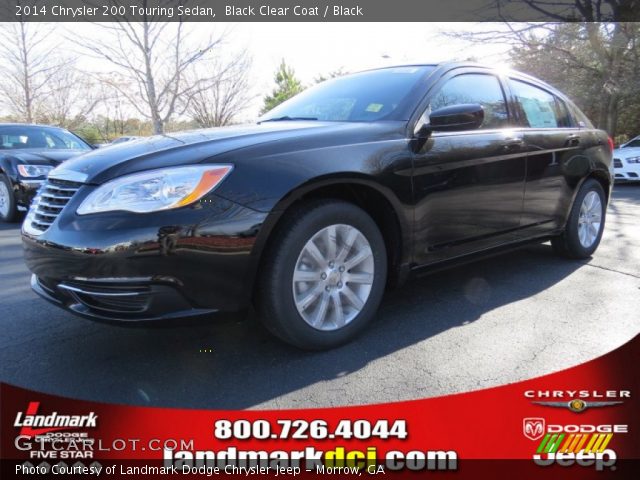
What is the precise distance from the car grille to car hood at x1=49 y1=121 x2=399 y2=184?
5 cm

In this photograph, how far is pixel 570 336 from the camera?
2.67 m

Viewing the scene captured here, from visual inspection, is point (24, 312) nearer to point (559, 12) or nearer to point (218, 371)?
point (218, 371)

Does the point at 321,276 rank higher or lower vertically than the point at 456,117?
lower

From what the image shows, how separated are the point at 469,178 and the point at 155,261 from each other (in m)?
1.93

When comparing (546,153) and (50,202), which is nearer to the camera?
(50,202)

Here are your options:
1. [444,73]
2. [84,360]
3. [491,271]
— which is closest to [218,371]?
[84,360]

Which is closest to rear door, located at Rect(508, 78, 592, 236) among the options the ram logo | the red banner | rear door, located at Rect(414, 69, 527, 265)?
rear door, located at Rect(414, 69, 527, 265)

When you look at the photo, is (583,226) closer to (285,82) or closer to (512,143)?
(512,143)

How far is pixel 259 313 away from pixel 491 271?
231 cm

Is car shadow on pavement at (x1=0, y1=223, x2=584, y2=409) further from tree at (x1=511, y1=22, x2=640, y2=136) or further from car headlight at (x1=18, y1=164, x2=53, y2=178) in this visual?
tree at (x1=511, y1=22, x2=640, y2=136)

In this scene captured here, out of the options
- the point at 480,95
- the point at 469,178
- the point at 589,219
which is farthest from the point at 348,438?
the point at 589,219

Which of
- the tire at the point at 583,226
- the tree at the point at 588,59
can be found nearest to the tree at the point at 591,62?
the tree at the point at 588,59

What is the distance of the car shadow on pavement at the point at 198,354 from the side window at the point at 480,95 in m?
1.22

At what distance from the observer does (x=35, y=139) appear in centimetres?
714
